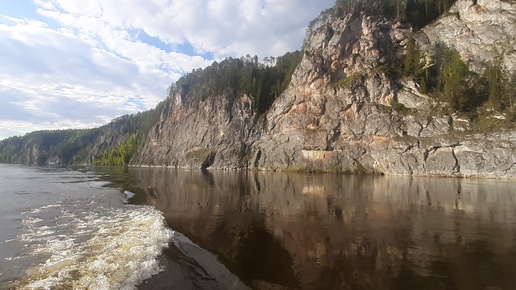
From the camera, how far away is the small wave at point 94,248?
34.7 feet

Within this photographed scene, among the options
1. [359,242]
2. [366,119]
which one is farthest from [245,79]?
[359,242]

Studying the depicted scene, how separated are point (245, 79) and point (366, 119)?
66.5 metres

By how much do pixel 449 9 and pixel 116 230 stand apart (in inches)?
4317

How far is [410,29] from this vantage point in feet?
307

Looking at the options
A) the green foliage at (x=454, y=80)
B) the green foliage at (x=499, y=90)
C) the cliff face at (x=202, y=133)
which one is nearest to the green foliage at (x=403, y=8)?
the green foliage at (x=454, y=80)

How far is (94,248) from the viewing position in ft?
47.0

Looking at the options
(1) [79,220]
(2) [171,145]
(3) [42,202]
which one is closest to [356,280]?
(1) [79,220]

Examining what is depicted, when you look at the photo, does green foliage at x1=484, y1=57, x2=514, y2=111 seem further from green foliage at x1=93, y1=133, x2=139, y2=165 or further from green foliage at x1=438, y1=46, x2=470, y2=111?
green foliage at x1=93, y1=133, x2=139, y2=165

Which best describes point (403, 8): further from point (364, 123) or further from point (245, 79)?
point (245, 79)

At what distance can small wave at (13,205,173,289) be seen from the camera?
10.6 meters

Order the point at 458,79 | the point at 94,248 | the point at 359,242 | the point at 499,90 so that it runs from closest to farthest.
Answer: the point at 94,248, the point at 359,242, the point at 499,90, the point at 458,79

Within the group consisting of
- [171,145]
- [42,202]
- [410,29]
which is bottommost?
[42,202]

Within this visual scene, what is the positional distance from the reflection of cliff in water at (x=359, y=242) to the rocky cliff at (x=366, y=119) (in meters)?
41.7

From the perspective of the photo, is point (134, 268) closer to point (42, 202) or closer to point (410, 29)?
point (42, 202)
